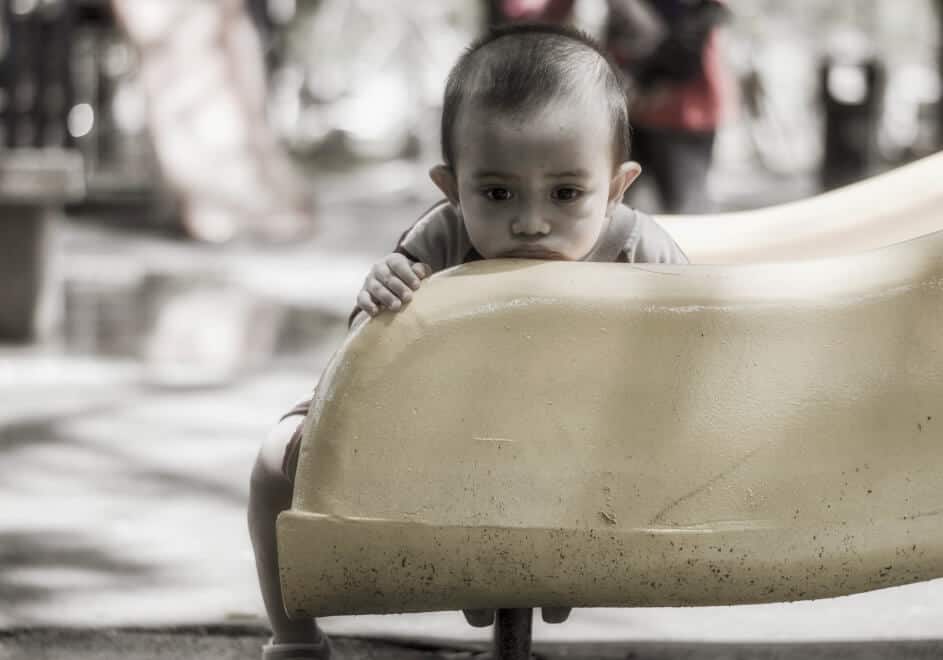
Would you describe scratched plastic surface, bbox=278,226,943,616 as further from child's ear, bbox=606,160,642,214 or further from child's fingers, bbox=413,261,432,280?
child's ear, bbox=606,160,642,214

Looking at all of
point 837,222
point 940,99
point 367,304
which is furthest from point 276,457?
point 940,99

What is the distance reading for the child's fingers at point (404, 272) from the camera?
191 cm

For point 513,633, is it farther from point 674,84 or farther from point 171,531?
point 674,84

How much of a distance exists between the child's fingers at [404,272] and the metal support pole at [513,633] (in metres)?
0.55

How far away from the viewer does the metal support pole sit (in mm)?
2201

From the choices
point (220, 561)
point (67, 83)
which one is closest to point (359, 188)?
point (67, 83)

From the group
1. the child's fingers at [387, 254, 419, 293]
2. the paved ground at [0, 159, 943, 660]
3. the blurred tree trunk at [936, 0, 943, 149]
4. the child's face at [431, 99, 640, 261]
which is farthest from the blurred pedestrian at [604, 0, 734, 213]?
the blurred tree trunk at [936, 0, 943, 149]

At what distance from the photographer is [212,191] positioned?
891 cm

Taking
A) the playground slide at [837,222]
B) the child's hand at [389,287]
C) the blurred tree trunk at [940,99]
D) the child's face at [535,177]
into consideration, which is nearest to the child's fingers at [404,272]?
the child's hand at [389,287]

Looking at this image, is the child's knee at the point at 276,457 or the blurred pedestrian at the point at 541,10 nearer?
the child's knee at the point at 276,457

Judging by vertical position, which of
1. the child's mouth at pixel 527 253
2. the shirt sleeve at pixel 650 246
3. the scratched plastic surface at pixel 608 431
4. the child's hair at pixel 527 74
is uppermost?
the child's hair at pixel 527 74

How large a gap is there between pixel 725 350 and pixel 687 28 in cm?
272

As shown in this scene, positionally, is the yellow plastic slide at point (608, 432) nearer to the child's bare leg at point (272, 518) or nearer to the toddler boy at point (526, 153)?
the toddler boy at point (526, 153)

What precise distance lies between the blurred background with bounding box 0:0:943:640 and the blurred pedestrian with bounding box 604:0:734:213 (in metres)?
0.06
